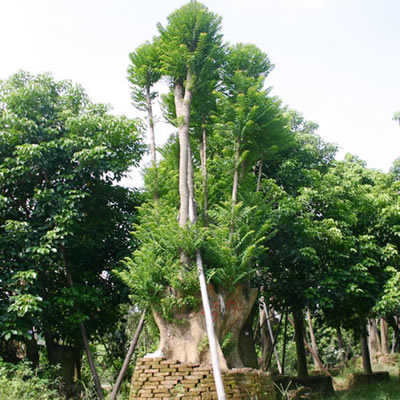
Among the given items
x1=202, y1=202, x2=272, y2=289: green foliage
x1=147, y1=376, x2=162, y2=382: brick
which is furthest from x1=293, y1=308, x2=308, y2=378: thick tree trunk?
x1=147, y1=376, x2=162, y2=382: brick

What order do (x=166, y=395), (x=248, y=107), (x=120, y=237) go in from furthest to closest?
(x=120, y=237), (x=248, y=107), (x=166, y=395)

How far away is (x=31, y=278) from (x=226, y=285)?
4.09 meters

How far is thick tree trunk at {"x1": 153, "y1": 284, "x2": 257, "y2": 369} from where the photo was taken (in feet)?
25.0

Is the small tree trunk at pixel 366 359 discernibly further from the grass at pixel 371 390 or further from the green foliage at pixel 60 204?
the green foliage at pixel 60 204

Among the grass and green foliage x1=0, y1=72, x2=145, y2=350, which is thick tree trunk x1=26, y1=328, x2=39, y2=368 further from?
the grass

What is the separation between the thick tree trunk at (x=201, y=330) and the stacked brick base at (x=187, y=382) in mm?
277

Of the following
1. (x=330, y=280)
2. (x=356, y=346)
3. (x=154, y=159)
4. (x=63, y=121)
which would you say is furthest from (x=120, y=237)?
(x=356, y=346)

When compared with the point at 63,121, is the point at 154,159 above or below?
below

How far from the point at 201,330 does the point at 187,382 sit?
962mm

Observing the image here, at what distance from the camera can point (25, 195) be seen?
10.4 m

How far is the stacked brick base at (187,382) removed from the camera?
7035 mm

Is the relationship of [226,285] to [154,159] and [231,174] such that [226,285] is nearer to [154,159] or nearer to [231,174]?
[231,174]

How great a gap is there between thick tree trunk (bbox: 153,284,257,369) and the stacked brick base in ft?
0.91

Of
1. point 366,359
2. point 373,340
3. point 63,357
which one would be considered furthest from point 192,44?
point 373,340
